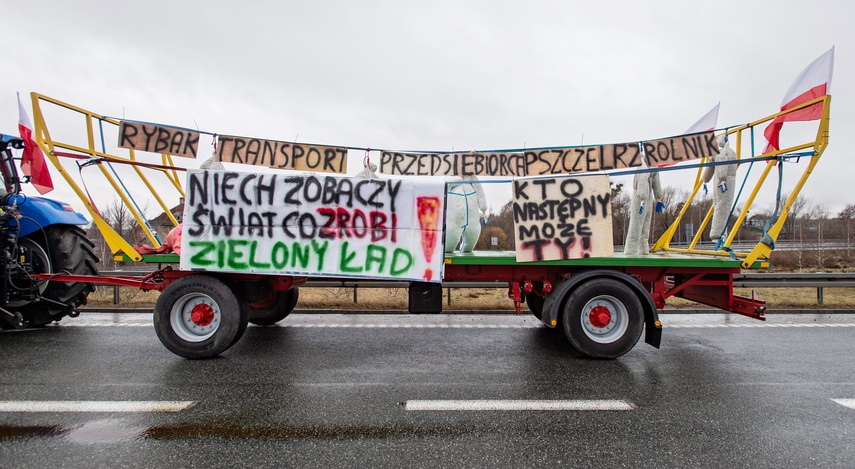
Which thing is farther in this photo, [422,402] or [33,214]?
[33,214]

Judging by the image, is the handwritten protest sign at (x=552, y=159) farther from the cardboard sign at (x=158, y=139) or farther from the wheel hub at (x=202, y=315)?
the wheel hub at (x=202, y=315)

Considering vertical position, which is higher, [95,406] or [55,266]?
[55,266]

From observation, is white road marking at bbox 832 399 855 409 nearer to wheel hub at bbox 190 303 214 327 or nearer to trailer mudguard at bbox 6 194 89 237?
wheel hub at bbox 190 303 214 327

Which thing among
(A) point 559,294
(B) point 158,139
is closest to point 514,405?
(A) point 559,294

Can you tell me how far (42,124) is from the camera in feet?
16.6

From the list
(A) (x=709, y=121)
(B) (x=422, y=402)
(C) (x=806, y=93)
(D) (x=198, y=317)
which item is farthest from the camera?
(A) (x=709, y=121)

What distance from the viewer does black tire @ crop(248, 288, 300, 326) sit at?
621 centimetres

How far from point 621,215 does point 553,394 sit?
16.8 metres

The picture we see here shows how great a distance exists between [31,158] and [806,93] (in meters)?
9.39

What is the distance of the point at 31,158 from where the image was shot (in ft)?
17.6

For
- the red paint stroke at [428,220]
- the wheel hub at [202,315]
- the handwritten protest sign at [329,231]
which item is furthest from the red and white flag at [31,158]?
the red paint stroke at [428,220]

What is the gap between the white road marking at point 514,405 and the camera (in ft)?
11.5

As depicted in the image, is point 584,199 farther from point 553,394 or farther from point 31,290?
point 31,290

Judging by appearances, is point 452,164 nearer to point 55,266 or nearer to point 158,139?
point 158,139
